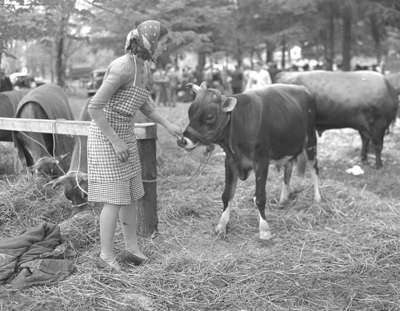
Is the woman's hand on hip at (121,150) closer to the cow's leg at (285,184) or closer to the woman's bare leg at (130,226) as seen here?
the woman's bare leg at (130,226)

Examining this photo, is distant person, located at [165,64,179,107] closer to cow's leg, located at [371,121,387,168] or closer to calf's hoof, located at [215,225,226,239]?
cow's leg, located at [371,121,387,168]

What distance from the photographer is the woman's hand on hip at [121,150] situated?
11.7 feet

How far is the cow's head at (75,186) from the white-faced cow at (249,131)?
1252mm

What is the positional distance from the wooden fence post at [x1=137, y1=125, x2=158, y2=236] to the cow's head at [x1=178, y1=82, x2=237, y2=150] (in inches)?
10.7

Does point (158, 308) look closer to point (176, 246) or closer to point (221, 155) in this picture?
point (176, 246)

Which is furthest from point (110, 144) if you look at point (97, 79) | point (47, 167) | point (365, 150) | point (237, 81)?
point (97, 79)

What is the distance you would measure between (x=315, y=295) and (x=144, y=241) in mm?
1598

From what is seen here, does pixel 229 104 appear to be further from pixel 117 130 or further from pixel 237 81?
pixel 237 81

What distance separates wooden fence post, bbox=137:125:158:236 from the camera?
14.3 ft

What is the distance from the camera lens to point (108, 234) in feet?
12.5

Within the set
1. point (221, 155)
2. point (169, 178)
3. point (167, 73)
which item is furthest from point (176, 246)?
point (167, 73)

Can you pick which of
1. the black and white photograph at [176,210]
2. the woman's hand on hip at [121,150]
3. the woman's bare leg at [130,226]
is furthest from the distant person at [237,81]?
the woman's hand on hip at [121,150]

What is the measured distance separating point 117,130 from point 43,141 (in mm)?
2702

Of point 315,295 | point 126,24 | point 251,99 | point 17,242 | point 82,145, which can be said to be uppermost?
point 126,24
